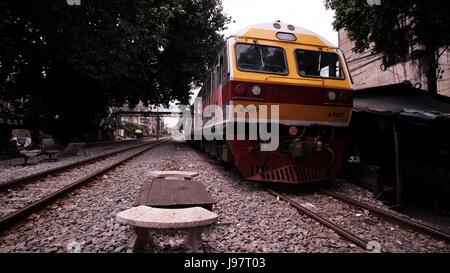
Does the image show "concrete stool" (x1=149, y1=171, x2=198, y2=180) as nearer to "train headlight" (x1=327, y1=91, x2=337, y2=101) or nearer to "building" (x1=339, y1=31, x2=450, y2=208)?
"train headlight" (x1=327, y1=91, x2=337, y2=101)

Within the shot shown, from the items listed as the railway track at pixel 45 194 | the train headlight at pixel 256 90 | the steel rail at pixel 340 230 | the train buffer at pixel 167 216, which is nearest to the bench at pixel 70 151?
the railway track at pixel 45 194

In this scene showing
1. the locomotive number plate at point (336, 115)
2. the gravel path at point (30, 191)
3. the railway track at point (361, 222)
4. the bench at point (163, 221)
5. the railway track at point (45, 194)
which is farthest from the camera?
the locomotive number plate at point (336, 115)

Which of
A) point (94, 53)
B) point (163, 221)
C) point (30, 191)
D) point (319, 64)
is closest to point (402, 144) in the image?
point (319, 64)

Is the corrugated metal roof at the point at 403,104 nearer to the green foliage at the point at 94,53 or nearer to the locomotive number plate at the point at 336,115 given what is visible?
the locomotive number plate at the point at 336,115

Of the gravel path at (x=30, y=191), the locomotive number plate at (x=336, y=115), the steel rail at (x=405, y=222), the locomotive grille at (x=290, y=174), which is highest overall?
A: the locomotive number plate at (x=336, y=115)

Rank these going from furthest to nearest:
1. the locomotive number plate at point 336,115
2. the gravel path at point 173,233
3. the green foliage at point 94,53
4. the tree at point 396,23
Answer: the green foliage at point 94,53 < the tree at point 396,23 < the locomotive number plate at point 336,115 < the gravel path at point 173,233

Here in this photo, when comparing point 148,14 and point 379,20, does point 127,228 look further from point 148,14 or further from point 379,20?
point 148,14

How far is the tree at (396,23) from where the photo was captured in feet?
24.9

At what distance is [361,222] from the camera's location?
4.09m

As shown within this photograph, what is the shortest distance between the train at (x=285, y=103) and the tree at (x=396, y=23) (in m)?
2.93

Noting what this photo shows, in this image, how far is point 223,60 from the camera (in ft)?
21.7

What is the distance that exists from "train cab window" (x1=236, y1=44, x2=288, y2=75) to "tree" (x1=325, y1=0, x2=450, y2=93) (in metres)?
4.03

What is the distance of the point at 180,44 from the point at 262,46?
14.3 m

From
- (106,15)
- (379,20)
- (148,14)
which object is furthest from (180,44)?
(379,20)
